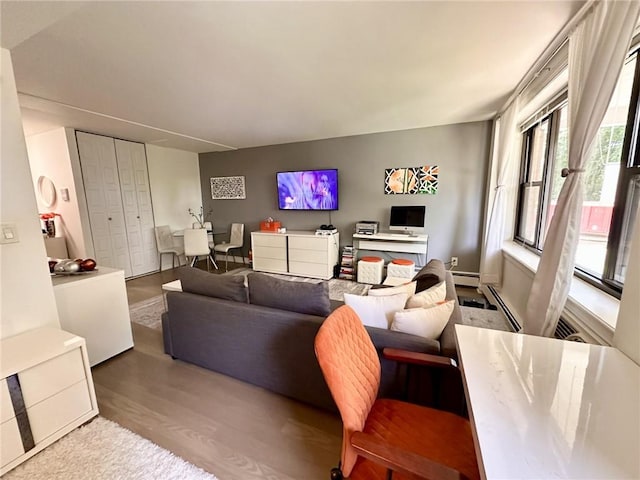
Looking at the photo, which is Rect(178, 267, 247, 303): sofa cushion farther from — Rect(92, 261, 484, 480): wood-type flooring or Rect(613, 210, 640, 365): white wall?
Rect(613, 210, 640, 365): white wall

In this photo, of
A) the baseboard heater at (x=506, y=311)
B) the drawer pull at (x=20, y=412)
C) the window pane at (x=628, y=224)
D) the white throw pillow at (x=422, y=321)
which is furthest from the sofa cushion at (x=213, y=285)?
A: the baseboard heater at (x=506, y=311)

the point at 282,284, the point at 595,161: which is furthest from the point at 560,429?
the point at 595,161

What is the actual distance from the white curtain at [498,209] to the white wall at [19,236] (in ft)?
13.5

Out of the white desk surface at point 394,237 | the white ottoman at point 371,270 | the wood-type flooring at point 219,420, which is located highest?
the white desk surface at point 394,237

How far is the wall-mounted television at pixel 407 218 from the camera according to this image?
394 cm

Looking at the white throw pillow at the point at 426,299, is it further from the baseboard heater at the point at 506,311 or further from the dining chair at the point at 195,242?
the dining chair at the point at 195,242

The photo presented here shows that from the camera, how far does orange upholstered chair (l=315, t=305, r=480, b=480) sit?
0.74 metres

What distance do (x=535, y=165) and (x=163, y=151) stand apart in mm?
5824

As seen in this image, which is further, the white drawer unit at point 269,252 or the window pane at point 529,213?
the white drawer unit at point 269,252

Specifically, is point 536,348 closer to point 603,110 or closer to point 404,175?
point 603,110

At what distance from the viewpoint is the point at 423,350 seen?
4.13ft

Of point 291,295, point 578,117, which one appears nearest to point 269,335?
point 291,295

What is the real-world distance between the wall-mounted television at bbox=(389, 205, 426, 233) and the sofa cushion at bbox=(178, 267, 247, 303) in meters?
2.91

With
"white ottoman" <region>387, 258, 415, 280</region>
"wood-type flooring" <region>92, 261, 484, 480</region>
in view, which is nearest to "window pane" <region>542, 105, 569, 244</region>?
"white ottoman" <region>387, 258, 415, 280</region>
